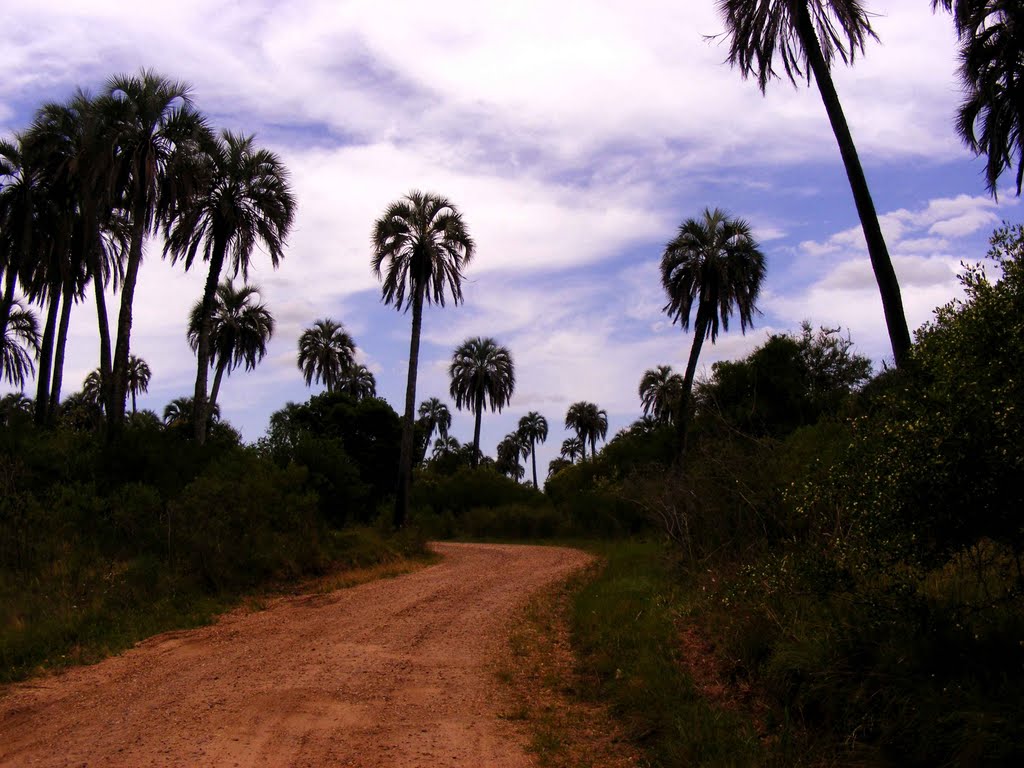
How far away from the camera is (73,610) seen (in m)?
10.4

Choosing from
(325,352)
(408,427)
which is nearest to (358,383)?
(325,352)

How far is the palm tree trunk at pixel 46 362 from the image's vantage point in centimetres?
2617

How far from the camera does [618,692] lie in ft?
24.8

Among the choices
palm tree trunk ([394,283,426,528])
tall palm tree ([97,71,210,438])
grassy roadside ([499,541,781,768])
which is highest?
tall palm tree ([97,71,210,438])

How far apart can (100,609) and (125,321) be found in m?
12.9

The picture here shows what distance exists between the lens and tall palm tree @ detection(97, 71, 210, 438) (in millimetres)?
21375

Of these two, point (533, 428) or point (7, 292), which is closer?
point (7, 292)

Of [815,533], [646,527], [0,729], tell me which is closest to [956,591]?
[815,533]

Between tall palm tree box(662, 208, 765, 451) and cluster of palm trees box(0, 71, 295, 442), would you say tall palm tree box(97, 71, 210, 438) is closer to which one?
cluster of palm trees box(0, 71, 295, 442)

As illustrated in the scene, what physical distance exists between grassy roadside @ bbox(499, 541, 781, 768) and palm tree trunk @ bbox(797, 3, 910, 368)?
549 cm

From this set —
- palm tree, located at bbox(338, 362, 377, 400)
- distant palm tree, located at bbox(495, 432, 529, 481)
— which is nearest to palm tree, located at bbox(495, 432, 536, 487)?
distant palm tree, located at bbox(495, 432, 529, 481)

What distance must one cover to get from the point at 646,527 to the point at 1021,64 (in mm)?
19506

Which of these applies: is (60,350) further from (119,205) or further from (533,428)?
(533,428)

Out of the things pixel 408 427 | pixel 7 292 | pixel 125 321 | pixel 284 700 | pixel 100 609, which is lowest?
pixel 284 700
